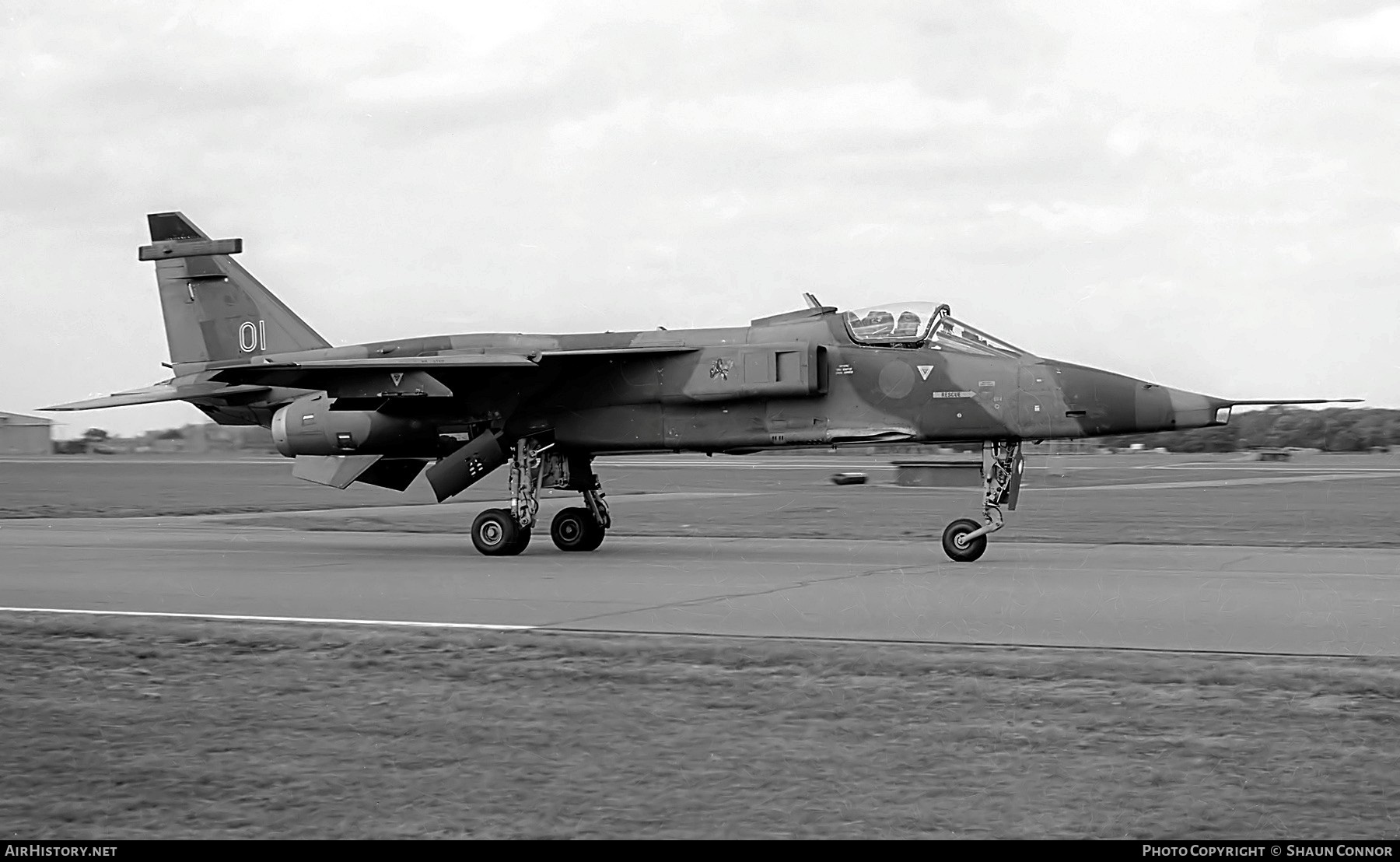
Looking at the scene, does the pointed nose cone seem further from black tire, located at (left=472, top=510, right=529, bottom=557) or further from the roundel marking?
black tire, located at (left=472, top=510, right=529, bottom=557)

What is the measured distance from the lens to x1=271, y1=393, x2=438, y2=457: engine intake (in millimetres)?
19359

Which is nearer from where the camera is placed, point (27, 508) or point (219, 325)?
point (219, 325)

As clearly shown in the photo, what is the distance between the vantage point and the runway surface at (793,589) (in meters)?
10.1

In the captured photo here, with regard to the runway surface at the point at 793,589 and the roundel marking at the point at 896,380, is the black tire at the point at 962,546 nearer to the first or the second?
the runway surface at the point at 793,589

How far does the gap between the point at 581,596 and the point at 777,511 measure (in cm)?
1805

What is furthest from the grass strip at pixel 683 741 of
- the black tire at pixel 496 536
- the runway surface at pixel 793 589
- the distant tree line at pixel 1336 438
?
the distant tree line at pixel 1336 438

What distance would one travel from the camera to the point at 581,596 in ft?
40.6

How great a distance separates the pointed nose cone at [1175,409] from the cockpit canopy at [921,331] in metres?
1.56

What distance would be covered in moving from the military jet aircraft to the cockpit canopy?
2 cm

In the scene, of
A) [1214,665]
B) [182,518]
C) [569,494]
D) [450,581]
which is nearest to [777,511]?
[569,494]

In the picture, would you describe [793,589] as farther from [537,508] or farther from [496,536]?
[537,508]

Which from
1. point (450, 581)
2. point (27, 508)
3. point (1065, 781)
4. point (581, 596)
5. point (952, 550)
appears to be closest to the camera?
point (1065, 781)

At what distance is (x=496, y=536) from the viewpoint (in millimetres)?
18016
